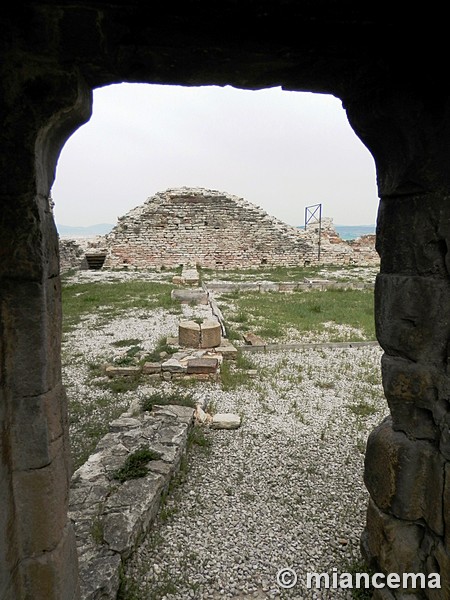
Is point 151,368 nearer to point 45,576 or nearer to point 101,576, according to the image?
point 101,576

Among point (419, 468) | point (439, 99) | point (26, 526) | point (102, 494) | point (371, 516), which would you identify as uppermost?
point (439, 99)

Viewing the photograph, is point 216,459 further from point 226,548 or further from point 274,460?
point 226,548

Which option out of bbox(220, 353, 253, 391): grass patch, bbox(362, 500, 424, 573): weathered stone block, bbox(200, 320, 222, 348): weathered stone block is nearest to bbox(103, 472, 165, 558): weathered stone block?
bbox(362, 500, 424, 573): weathered stone block

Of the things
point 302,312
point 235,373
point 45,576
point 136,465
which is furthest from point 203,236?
point 45,576

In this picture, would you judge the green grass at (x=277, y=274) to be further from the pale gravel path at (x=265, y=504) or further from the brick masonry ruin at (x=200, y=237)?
the pale gravel path at (x=265, y=504)

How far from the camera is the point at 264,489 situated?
3.73m

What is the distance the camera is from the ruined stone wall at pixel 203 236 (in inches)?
872

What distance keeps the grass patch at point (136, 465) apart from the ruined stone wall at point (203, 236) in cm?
1912

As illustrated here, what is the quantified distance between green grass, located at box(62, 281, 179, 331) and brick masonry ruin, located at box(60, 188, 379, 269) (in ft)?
20.5

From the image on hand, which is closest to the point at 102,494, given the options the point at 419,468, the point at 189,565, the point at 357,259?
the point at 189,565

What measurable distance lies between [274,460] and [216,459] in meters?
0.62

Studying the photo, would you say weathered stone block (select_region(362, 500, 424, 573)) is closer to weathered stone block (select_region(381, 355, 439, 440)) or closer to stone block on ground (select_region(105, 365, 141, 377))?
weathered stone block (select_region(381, 355, 439, 440))

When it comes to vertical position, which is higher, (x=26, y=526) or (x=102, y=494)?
(x=26, y=526)

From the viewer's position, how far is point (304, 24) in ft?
5.64
